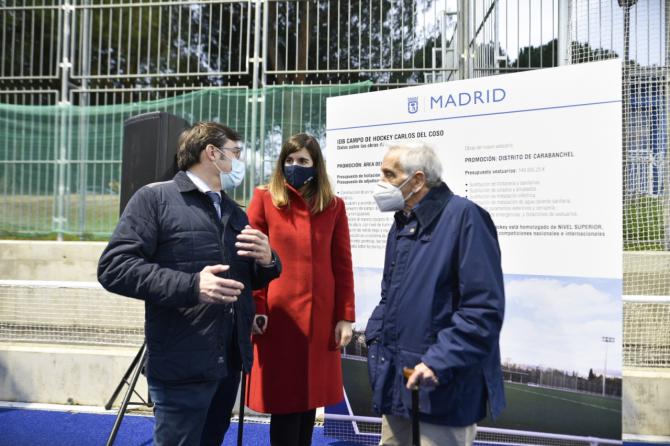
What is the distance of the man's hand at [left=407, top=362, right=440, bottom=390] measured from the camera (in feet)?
5.77

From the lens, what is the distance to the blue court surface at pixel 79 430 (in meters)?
3.64

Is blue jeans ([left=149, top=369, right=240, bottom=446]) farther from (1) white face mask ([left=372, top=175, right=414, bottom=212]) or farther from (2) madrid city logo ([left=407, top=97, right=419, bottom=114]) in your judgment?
(2) madrid city logo ([left=407, top=97, right=419, bottom=114])

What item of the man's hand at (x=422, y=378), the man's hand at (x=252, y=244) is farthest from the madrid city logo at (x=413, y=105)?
the man's hand at (x=422, y=378)

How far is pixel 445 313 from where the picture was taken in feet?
6.16

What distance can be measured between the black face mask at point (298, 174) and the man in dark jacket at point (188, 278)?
477 millimetres

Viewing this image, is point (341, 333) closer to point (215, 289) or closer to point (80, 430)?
point (215, 289)

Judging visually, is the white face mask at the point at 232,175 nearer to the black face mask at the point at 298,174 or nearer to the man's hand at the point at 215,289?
the black face mask at the point at 298,174

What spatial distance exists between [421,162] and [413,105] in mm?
1319

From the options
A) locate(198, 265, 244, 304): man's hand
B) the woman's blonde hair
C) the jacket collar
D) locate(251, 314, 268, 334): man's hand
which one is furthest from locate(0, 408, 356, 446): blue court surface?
the jacket collar

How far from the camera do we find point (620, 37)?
4328mm

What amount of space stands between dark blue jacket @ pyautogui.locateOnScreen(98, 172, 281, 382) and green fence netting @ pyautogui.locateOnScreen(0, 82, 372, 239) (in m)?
3.31

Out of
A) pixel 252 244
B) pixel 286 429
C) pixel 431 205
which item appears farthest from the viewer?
pixel 286 429

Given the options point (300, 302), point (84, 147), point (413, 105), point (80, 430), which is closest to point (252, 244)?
point (300, 302)

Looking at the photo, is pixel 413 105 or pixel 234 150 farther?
pixel 413 105
